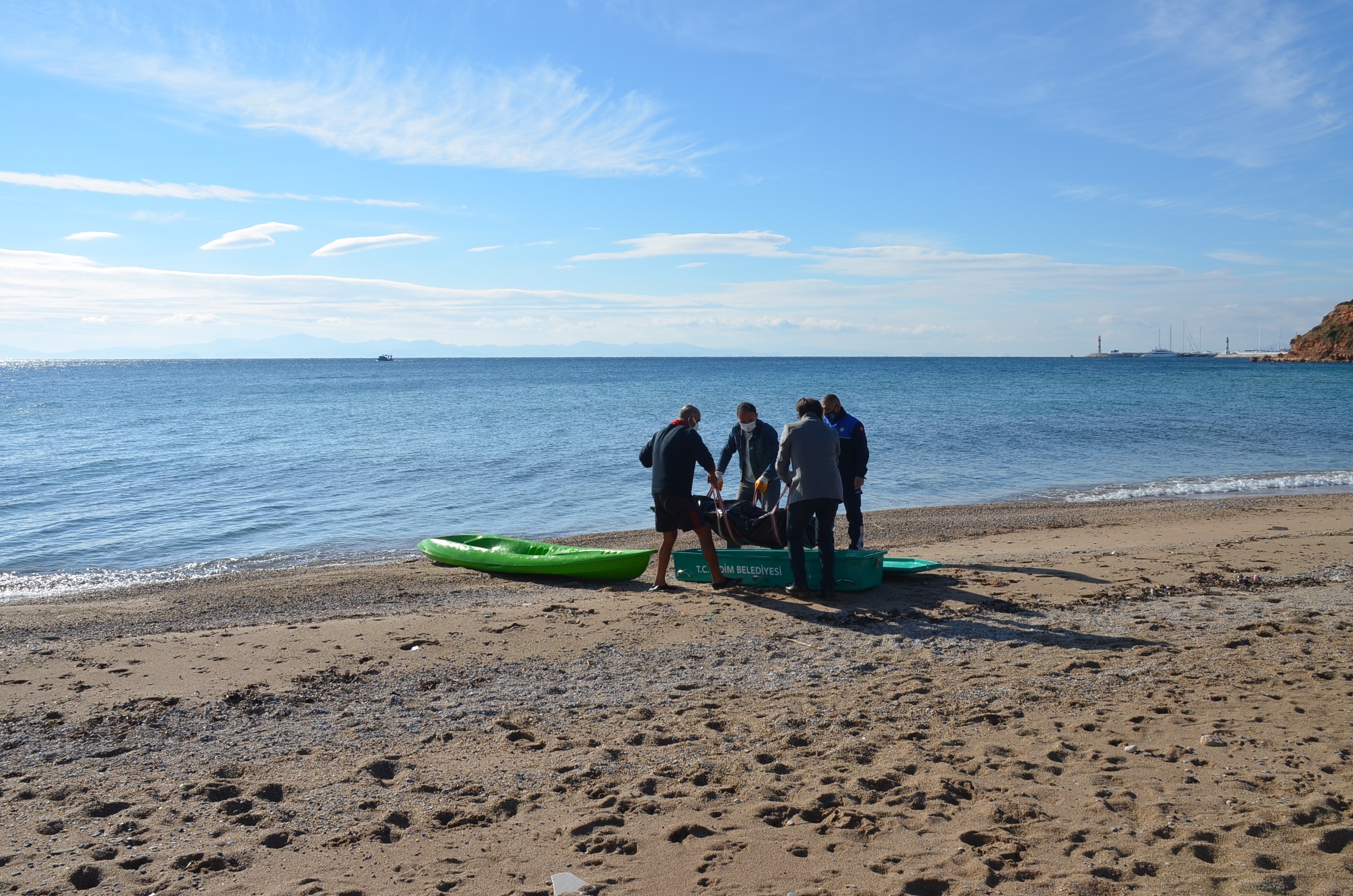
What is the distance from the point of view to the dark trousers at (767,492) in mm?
9352

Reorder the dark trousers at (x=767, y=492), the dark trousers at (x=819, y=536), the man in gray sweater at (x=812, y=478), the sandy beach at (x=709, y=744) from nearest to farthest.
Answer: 1. the sandy beach at (x=709, y=744)
2. the man in gray sweater at (x=812, y=478)
3. the dark trousers at (x=819, y=536)
4. the dark trousers at (x=767, y=492)

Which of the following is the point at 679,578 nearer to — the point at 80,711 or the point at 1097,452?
the point at 80,711

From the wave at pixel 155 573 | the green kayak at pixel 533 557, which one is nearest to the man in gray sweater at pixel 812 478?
the green kayak at pixel 533 557

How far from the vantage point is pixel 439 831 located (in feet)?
12.9

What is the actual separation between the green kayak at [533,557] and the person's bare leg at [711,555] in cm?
86

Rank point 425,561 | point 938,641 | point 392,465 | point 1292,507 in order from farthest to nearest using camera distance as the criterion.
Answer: point 392,465 < point 1292,507 < point 425,561 < point 938,641

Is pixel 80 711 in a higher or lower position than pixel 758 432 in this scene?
lower

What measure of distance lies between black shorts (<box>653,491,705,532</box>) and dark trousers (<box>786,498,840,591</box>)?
0.93 meters

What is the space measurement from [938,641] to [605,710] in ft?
9.16

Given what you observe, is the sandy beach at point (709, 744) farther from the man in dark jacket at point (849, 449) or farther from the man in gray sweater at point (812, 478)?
the man in dark jacket at point (849, 449)

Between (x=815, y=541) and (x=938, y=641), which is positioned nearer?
(x=938, y=641)

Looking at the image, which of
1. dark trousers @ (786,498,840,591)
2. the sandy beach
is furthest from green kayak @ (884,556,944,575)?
dark trousers @ (786,498,840,591)

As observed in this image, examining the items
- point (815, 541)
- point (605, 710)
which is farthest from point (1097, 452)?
point (605, 710)

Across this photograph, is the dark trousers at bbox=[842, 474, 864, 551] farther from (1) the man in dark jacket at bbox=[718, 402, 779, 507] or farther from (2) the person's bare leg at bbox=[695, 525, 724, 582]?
(2) the person's bare leg at bbox=[695, 525, 724, 582]
